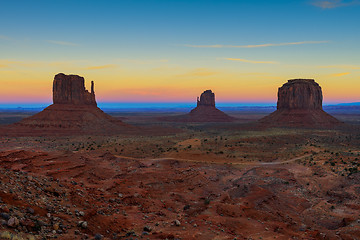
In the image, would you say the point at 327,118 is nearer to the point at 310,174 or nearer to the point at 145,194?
the point at 310,174

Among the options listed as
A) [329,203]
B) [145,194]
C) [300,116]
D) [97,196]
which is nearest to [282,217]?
[329,203]

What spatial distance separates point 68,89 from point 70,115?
10.3m

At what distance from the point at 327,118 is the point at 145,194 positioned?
98055 millimetres

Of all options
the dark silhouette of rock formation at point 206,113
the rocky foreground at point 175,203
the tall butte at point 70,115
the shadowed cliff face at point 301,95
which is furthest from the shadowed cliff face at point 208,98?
the rocky foreground at point 175,203

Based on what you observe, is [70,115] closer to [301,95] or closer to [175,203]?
[175,203]

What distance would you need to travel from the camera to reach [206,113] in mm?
148125

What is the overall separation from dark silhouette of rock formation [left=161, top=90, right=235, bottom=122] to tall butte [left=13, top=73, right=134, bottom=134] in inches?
2491

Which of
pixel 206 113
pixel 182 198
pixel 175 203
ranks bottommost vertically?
pixel 182 198

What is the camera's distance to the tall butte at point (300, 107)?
90.8 m

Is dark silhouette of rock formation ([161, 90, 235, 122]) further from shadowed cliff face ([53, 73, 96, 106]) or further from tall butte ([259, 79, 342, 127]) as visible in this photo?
shadowed cliff face ([53, 73, 96, 106])

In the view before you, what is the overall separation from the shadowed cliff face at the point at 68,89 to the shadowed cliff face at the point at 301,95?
8183cm

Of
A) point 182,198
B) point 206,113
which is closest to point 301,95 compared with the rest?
point 206,113

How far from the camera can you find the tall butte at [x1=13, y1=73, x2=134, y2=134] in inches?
2928

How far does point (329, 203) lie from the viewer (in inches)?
765
